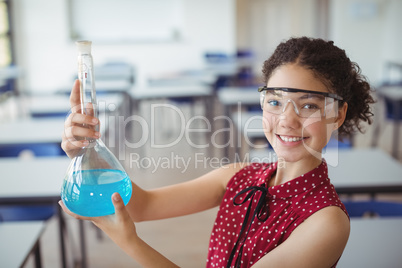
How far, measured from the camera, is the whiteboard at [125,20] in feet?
28.6

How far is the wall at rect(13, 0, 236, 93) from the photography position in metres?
8.46

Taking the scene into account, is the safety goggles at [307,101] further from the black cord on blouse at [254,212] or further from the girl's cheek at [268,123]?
the black cord on blouse at [254,212]

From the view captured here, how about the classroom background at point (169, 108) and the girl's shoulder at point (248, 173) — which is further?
the classroom background at point (169, 108)

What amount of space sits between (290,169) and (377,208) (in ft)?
2.67

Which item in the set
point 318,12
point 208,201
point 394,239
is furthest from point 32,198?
point 318,12

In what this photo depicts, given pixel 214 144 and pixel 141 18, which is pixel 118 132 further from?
pixel 141 18

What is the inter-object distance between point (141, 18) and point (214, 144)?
14.3 ft

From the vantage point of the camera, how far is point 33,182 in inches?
82.3

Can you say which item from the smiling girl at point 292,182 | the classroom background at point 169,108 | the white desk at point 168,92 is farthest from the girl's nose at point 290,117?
the white desk at point 168,92

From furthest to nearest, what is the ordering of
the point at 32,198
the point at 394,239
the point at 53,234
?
1. the point at 53,234
2. the point at 32,198
3. the point at 394,239

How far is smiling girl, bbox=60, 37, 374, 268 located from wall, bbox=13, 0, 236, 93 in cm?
738

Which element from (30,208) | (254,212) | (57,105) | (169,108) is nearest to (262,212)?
(254,212)

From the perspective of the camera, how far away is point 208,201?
138cm

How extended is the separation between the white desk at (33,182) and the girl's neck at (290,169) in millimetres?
1022
